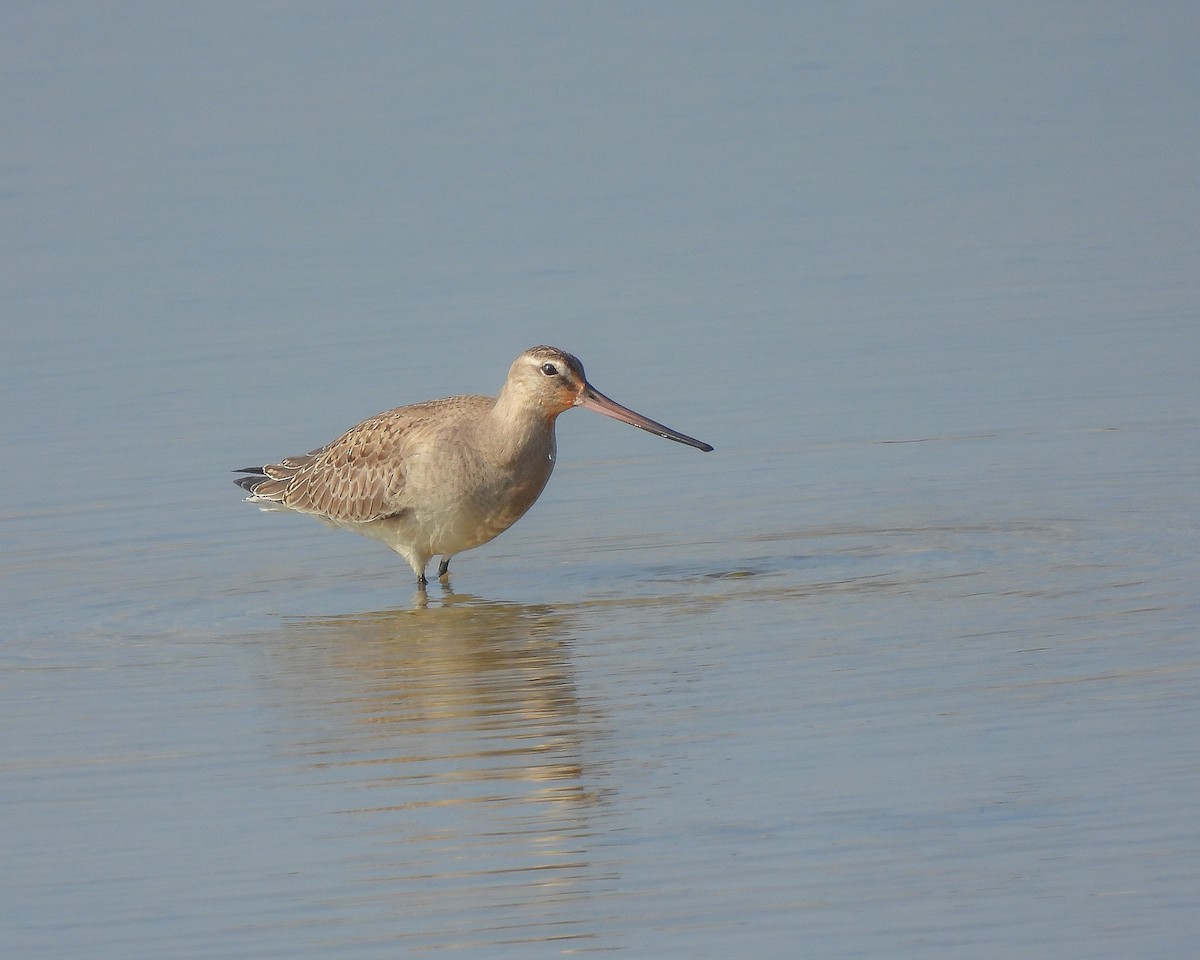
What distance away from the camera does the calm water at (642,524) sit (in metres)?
5.64

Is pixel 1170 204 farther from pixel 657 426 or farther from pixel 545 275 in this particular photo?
pixel 657 426

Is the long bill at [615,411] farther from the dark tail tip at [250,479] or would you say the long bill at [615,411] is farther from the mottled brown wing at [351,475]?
the dark tail tip at [250,479]

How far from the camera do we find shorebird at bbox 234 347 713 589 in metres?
8.99

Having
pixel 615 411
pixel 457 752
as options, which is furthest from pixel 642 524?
pixel 457 752

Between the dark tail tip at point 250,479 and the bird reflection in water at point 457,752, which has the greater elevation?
the dark tail tip at point 250,479

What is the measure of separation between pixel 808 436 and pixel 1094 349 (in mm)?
1789

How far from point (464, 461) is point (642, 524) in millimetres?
942

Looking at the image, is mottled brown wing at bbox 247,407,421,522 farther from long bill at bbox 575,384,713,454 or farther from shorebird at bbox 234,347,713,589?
long bill at bbox 575,384,713,454

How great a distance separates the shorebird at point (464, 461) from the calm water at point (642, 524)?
284 millimetres

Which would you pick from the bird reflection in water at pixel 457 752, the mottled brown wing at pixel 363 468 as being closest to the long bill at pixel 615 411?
the mottled brown wing at pixel 363 468

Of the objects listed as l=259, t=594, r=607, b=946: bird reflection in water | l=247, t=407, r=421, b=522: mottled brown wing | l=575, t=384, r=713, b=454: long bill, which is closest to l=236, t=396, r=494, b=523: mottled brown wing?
l=247, t=407, r=421, b=522: mottled brown wing

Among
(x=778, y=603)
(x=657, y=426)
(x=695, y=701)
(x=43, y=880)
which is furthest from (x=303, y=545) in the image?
(x=43, y=880)

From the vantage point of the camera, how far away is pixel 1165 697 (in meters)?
6.67

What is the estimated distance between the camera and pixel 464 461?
902 centimetres
